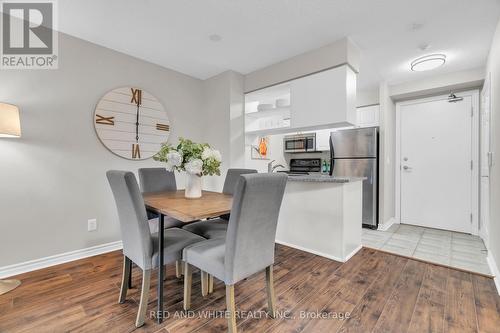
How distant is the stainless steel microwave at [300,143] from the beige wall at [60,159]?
2806 millimetres

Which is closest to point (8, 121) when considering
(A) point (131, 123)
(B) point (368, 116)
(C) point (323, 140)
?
(A) point (131, 123)

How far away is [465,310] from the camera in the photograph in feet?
5.27

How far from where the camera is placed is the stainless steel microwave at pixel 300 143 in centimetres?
425

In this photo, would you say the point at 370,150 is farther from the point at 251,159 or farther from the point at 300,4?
the point at 300,4

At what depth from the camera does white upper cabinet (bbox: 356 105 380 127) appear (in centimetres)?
372

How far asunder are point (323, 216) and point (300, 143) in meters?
2.12

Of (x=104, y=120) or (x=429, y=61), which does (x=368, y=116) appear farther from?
(x=104, y=120)

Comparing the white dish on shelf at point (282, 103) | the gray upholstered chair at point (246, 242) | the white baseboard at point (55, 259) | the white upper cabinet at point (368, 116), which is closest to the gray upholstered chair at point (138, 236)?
the gray upholstered chair at point (246, 242)

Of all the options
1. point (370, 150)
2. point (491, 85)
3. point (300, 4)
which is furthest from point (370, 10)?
point (370, 150)

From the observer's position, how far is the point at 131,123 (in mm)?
2830

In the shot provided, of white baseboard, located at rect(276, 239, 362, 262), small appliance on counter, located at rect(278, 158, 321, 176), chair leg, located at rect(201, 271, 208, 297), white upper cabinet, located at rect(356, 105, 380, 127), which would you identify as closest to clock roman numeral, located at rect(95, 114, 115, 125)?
chair leg, located at rect(201, 271, 208, 297)

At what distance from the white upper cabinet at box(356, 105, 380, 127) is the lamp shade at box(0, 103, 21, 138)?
4.28m

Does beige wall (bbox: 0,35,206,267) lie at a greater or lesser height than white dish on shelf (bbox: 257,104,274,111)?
lesser

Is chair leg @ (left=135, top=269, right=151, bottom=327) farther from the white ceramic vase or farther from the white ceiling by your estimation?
the white ceiling
